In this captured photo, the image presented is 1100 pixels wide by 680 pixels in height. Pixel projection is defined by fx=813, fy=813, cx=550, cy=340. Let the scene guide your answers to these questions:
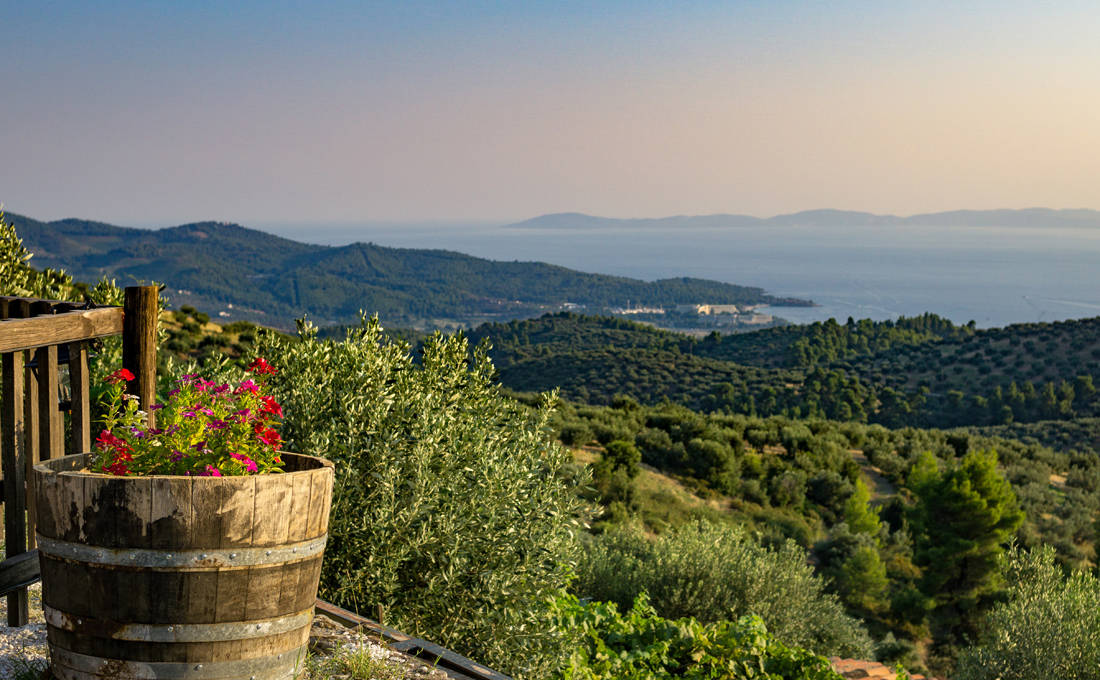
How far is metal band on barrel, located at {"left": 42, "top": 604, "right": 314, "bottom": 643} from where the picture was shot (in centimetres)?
320

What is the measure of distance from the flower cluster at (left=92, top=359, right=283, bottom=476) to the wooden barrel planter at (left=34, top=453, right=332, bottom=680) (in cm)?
22

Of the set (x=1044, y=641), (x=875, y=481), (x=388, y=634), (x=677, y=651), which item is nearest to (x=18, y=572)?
(x=388, y=634)

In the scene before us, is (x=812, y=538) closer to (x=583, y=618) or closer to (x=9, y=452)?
(x=583, y=618)

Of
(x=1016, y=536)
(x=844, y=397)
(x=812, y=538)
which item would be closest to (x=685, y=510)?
(x=812, y=538)

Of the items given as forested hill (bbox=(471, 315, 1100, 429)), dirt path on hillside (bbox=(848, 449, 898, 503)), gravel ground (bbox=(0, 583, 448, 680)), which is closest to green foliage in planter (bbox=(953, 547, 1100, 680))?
gravel ground (bbox=(0, 583, 448, 680))

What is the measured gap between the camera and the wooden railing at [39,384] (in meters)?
4.03

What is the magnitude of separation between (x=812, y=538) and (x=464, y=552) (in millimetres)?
22571

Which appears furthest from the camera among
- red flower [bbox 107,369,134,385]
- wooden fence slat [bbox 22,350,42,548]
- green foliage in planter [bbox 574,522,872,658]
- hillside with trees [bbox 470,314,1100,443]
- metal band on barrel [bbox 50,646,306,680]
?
hillside with trees [bbox 470,314,1100,443]

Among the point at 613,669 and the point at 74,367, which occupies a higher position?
the point at 74,367

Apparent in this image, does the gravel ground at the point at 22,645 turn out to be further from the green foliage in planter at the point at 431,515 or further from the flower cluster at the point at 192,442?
the green foliage in planter at the point at 431,515

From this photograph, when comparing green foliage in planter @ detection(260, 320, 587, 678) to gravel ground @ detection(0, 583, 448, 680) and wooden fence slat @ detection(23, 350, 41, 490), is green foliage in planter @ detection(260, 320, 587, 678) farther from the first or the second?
wooden fence slat @ detection(23, 350, 41, 490)

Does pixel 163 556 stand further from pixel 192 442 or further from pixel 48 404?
pixel 48 404

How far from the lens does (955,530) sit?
24203 millimetres

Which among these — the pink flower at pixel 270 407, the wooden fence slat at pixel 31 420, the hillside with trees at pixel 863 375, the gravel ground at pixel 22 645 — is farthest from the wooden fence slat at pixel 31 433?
the hillside with trees at pixel 863 375
